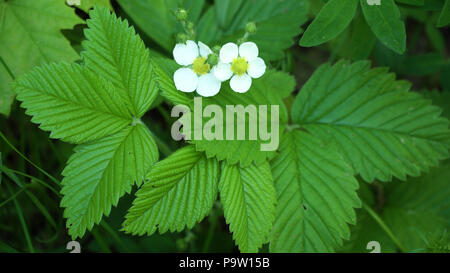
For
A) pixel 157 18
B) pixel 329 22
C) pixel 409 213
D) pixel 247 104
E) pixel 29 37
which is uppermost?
pixel 157 18

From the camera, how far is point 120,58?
5.57ft

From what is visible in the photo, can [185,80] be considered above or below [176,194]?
above

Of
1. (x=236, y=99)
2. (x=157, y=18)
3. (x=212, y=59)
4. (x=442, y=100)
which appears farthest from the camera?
(x=442, y=100)

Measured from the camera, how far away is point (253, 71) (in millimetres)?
1741

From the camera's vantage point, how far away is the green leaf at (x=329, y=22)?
1.73 meters

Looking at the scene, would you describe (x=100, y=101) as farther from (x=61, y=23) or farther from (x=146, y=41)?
(x=146, y=41)

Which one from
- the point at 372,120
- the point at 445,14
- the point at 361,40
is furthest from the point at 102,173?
the point at 445,14

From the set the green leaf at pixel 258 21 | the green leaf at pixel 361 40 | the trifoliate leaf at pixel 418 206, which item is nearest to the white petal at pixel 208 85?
the green leaf at pixel 258 21

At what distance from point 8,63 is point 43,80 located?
1.54 ft

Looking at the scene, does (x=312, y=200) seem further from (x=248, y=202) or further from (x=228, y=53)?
(x=228, y=53)

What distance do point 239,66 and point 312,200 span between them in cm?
69

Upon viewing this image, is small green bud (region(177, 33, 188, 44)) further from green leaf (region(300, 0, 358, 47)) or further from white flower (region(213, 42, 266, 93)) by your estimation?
green leaf (region(300, 0, 358, 47))

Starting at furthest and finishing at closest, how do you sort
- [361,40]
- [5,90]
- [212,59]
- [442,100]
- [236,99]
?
[442,100] < [361,40] < [5,90] < [236,99] < [212,59]

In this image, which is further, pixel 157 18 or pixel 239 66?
pixel 157 18
